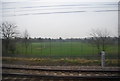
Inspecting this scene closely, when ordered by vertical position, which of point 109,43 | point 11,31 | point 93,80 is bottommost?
point 93,80

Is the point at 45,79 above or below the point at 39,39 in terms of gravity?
below

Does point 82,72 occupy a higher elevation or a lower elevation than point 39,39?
lower

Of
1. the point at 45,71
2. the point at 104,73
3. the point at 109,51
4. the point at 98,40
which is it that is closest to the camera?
the point at 104,73

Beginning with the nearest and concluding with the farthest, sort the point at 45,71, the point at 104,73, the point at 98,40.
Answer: the point at 104,73
the point at 45,71
the point at 98,40

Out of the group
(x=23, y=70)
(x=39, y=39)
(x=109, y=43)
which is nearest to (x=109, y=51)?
(x=109, y=43)

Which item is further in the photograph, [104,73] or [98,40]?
[98,40]

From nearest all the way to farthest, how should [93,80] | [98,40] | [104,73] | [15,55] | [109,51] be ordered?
[93,80] → [104,73] → [15,55] → [109,51] → [98,40]

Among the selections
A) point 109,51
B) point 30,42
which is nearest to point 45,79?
point 109,51

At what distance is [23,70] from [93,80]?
12.6ft

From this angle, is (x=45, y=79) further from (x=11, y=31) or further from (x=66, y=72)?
(x=11, y=31)

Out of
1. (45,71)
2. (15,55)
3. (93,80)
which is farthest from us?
(15,55)

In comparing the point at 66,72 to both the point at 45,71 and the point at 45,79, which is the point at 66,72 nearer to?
the point at 45,71

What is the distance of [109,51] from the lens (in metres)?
16.7

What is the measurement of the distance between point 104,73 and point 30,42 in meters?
13.9
